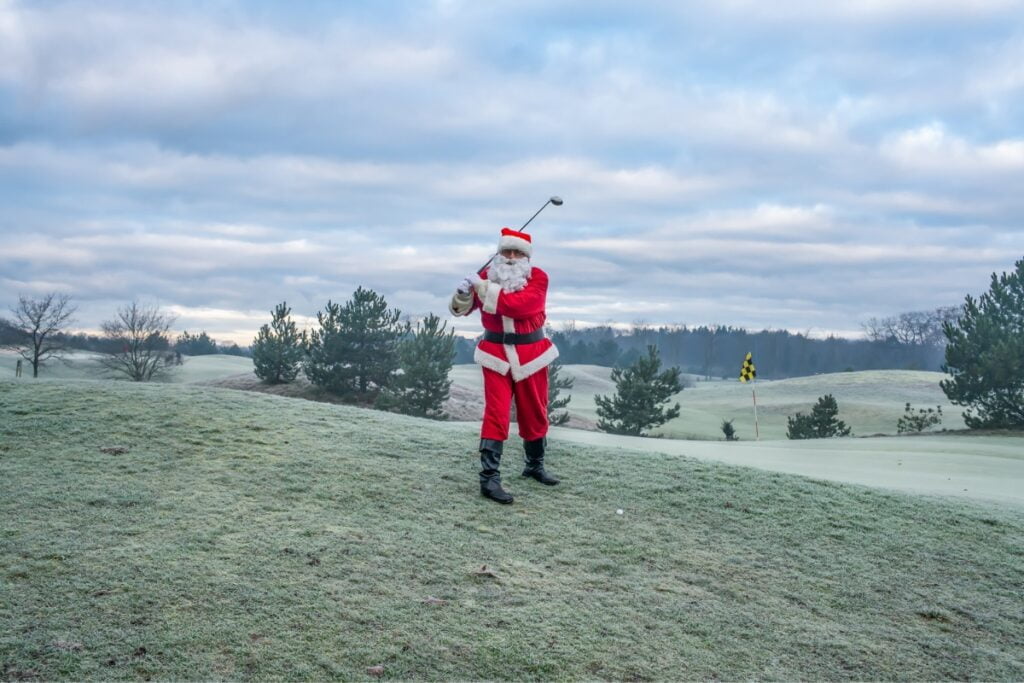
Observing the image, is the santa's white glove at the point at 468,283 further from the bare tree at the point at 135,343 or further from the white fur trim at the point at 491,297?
the bare tree at the point at 135,343

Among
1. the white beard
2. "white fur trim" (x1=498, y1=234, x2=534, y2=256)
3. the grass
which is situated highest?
"white fur trim" (x1=498, y1=234, x2=534, y2=256)

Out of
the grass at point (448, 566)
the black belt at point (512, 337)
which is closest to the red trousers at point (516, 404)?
the black belt at point (512, 337)

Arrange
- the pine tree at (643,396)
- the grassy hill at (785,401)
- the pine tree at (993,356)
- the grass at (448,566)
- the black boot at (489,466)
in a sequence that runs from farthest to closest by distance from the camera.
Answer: the grassy hill at (785,401)
the pine tree at (643,396)
the pine tree at (993,356)
the black boot at (489,466)
the grass at (448,566)

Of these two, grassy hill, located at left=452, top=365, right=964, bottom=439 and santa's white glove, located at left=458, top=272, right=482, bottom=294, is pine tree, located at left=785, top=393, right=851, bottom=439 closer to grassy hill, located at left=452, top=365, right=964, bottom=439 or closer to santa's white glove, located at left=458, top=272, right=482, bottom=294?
grassy hill, located at left=452, top=365, right=964, bottom=439

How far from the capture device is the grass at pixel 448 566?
5031mm

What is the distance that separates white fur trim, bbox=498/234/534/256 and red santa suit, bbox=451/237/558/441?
21cm

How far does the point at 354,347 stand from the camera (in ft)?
114

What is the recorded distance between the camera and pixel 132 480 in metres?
7.56

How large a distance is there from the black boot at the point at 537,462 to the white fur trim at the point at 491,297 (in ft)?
4.78

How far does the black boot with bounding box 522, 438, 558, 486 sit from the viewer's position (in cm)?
852

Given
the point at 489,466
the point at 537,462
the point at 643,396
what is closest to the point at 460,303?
the point at 489,466

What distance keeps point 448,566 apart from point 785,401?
48.1m

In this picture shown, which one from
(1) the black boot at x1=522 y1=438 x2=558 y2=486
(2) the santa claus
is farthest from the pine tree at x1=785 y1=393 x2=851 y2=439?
(2) the santa claus

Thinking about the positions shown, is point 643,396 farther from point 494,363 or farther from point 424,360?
point 494,363
